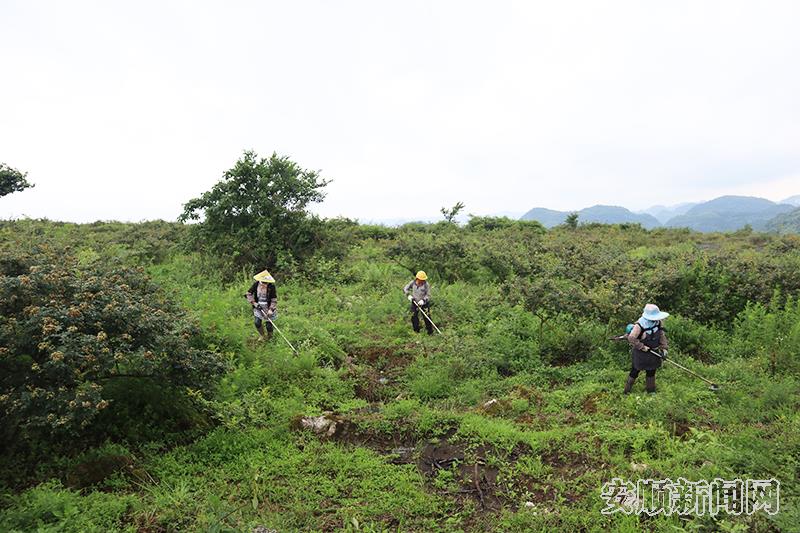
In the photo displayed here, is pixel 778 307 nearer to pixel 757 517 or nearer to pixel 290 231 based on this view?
pixel 757 517

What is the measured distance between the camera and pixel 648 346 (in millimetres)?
6672

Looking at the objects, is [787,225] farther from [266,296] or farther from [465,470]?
[465,470]

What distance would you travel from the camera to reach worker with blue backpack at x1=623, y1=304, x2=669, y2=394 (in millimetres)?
6594

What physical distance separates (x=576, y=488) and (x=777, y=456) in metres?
2.05

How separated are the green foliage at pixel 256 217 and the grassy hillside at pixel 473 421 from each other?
3814mm

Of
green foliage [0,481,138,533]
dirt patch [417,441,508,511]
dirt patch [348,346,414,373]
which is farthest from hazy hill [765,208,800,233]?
green foliage [0,481,138,533]

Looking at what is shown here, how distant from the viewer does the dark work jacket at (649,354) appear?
659 centimetres

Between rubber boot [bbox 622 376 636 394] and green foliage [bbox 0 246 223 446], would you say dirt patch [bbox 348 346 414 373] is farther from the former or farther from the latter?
rubber boot [bbox 622 376 636 394]

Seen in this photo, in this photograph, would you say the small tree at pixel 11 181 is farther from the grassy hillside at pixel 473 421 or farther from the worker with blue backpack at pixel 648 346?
the worker with blue backpack at pixel 648 346

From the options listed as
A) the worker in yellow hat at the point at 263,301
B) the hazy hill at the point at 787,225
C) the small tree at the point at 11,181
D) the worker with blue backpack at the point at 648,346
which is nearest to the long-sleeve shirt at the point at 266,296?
the worker in yellow hat at the point at 263,301

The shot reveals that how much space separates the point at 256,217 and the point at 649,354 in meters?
12.1

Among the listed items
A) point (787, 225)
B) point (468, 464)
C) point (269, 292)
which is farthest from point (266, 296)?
point (787, 225)

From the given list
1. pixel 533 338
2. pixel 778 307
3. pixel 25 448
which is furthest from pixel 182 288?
pixel 778 307

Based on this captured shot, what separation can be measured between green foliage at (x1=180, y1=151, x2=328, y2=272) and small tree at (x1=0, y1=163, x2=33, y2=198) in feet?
49.6
